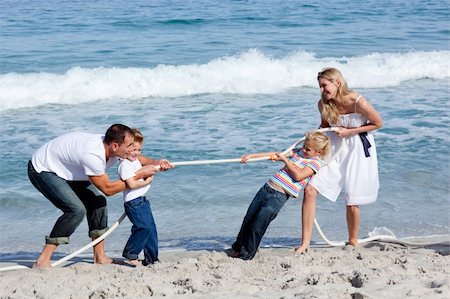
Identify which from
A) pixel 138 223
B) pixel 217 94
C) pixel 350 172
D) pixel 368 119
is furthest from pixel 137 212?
pixel 217 94

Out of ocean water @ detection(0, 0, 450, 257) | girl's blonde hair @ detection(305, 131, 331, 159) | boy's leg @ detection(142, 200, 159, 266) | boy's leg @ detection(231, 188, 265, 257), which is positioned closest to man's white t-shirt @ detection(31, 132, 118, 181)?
boy's leg @ detection(142, 200, 159, 266)

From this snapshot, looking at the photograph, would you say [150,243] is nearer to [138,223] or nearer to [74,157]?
[138,223]

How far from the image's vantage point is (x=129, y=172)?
606 centimetres

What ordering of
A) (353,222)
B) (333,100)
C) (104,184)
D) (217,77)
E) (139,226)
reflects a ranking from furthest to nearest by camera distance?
(217,77) → (353,222) → (333,100) → (139,226) → (104,184)

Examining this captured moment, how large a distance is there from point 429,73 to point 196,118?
683 centimetres

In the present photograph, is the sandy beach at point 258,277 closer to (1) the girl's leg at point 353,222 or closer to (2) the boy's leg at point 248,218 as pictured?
(2) the boy's leg at point 248,218

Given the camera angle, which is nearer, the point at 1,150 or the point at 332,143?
the point at 332,143

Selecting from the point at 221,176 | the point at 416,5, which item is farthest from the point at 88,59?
the point at 416,5

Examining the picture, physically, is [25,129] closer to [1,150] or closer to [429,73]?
[1,150]

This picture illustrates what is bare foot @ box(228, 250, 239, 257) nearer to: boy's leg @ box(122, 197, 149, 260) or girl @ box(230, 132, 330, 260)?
girl @ box(230, 132, 330, 260)

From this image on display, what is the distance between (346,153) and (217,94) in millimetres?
8723

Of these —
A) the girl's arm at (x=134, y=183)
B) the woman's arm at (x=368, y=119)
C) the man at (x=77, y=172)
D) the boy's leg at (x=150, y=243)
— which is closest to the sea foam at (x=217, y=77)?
the man at (x=77, y=172)

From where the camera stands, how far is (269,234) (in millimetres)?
A: 7500

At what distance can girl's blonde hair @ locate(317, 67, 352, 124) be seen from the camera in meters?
6.36
